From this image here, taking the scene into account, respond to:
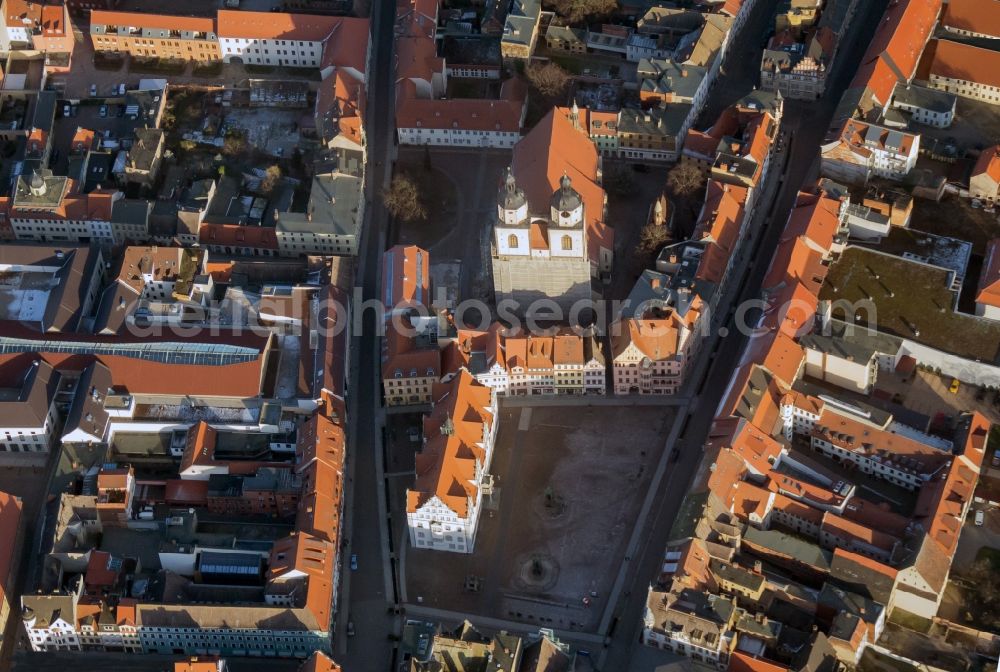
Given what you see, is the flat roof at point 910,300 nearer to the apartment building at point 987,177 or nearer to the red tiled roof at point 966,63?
the apartment building at point 987,177

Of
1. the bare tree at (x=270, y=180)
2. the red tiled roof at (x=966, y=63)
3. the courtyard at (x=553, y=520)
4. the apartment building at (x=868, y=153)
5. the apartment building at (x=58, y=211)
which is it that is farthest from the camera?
the red tiled roof at (x=966, y=63)

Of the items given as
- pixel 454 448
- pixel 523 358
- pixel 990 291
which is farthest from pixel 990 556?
pixel 454 448

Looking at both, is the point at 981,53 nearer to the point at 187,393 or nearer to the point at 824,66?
the point at 824,66

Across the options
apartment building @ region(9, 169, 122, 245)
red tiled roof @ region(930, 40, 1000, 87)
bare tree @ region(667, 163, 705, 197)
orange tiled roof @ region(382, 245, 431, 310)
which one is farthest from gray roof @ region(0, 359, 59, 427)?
red tiled roof @ region(930, 40, 1000, 87)

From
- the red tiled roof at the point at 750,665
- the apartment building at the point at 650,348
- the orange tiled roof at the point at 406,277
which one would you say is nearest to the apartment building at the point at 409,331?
the orange tiled roof at the point at 406,277

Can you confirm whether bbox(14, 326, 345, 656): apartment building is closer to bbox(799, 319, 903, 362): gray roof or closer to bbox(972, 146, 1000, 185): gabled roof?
bbox(799, 319, 903, 362): gray roof

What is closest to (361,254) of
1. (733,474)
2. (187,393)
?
(187,393)
